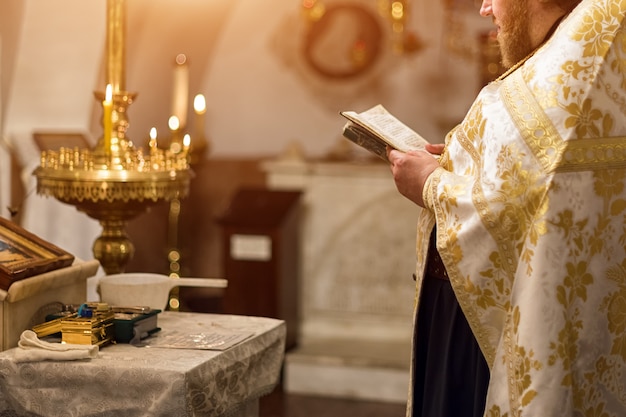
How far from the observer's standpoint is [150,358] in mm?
2842

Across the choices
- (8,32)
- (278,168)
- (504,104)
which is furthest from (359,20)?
(504,104)

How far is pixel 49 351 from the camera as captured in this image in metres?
2.81

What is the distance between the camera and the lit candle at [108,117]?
3.71 metres

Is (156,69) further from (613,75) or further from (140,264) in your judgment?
(613,75)

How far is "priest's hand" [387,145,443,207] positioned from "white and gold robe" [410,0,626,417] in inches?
5.0

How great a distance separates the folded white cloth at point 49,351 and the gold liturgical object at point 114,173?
90 centimetres

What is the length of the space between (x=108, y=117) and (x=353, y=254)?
317cm

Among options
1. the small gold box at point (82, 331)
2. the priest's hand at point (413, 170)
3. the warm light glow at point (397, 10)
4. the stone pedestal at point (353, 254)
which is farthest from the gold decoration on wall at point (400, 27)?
the small gold box at point (82, 331)

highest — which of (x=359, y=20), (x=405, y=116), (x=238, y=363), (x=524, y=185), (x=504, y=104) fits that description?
(x=359, y=20)

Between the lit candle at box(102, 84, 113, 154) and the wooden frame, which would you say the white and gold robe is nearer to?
the wooden frame

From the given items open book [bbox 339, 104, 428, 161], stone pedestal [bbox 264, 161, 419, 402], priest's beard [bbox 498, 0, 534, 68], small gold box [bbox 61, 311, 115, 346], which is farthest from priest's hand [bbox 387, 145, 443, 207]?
stone pedestal [bbox 264, 161, 419, 402]

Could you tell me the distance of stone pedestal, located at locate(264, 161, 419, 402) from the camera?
21.7ft

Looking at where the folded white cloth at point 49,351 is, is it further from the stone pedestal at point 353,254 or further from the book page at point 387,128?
the stone pedestal at point 353,254

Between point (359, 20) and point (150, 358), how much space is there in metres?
4.85
